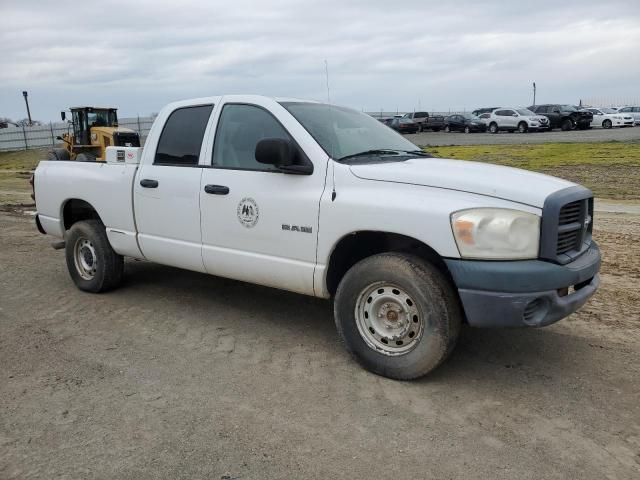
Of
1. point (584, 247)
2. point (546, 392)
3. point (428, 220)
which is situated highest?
point (428, 220)

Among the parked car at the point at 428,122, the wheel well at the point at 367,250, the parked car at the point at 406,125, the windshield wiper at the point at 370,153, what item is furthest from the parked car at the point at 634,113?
the wheel well at the point at 367,250

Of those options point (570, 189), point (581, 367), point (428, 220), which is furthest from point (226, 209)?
point (581, 367)

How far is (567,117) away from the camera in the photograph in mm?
36500

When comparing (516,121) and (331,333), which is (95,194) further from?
(516,121)

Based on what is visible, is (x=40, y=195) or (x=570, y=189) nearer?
(x=570, y=189)

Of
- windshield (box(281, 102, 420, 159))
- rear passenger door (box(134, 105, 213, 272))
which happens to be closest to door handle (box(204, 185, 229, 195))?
rear passenger door (box(134, 105, 213, 272))

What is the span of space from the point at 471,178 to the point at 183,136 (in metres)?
2.69

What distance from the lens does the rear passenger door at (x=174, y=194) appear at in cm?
513

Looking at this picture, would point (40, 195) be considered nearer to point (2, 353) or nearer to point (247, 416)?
point (2, 353)

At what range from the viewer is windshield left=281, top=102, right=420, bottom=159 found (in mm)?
4562

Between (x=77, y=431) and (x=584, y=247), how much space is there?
137 inches

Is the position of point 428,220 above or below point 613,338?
above

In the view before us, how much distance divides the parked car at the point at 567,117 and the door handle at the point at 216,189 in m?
35.8

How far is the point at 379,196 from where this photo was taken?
4047 millimetres
